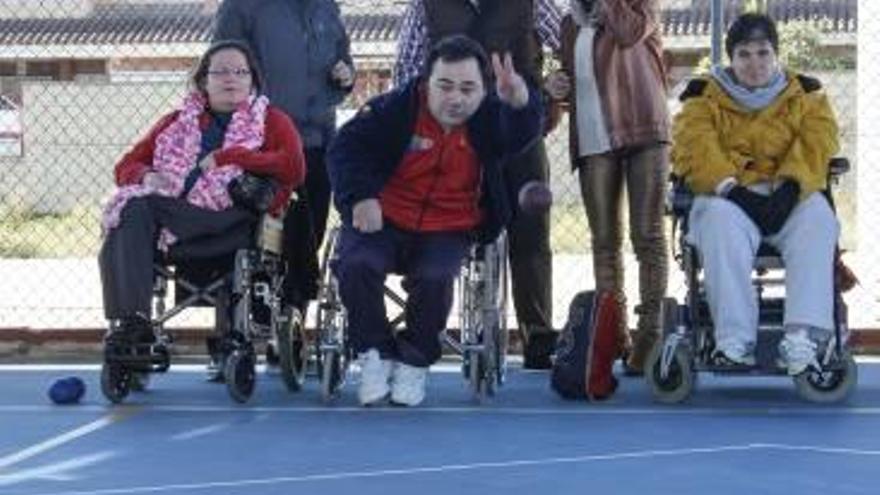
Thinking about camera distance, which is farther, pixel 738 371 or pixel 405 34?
pixel 405 34

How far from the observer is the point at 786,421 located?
596 cm

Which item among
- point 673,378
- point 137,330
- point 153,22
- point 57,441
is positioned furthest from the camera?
point 153,22

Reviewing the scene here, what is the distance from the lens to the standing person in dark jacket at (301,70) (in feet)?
22.9

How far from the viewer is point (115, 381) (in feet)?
20.8

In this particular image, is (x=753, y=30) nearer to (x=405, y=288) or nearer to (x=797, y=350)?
(x=797, y=350)

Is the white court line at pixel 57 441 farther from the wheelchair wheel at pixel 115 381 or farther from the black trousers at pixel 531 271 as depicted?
the black trousers at pixel 531 271

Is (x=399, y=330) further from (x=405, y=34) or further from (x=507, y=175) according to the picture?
(x=405, y=34)

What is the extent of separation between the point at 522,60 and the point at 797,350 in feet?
5.04

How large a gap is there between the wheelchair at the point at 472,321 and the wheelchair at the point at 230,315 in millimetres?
206

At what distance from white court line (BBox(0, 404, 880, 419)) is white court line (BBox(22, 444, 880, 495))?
677 mm

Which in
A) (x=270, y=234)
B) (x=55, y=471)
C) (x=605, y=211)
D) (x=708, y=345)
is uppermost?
(x=605, y=211)

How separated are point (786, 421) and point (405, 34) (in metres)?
2.07

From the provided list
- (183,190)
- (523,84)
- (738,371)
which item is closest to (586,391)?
(738,371)

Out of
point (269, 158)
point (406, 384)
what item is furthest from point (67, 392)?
point (406, 384)
